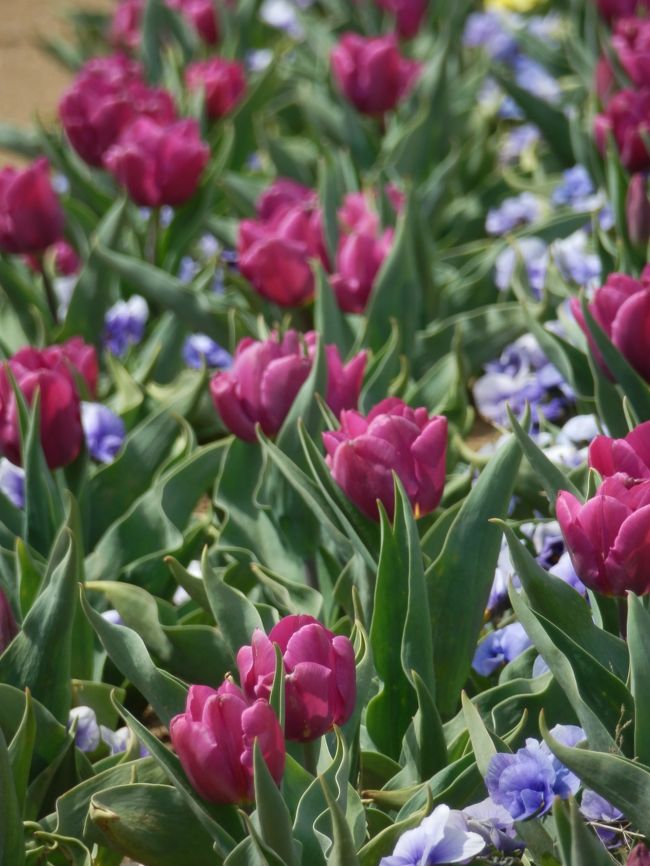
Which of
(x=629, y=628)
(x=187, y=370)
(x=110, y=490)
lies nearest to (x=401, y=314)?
(x=187, y=370)

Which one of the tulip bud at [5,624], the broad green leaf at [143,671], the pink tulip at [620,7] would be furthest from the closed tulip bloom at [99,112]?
the broad green leaf at [143,671]

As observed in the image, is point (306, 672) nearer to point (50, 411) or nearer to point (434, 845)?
point (434, 845)

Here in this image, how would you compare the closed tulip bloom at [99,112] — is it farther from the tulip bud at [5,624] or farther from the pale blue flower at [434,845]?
the pale blue flower at [434,845]

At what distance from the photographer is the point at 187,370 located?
2.30 metres

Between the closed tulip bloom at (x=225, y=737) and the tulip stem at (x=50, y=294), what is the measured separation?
145cm

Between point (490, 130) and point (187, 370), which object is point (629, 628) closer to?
point (187, 370)

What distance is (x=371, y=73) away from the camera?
2791mm

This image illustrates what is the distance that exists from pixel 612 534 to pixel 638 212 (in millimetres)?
1095

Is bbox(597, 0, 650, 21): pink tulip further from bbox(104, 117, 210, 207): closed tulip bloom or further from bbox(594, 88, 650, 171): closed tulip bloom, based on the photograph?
bbox(104, 117, 210, 207): closed tulip bloom

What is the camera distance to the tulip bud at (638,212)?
2.15 meters

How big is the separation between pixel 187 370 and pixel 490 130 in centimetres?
163

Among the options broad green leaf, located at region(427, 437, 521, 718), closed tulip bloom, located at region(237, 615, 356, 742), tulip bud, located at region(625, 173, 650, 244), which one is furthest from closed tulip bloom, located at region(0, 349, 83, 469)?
tulip bud, located at region(625, 173, 650, 244)

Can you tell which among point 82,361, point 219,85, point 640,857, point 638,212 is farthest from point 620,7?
point 640,857

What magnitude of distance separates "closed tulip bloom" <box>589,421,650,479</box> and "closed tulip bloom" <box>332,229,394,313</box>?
3.05 ft
